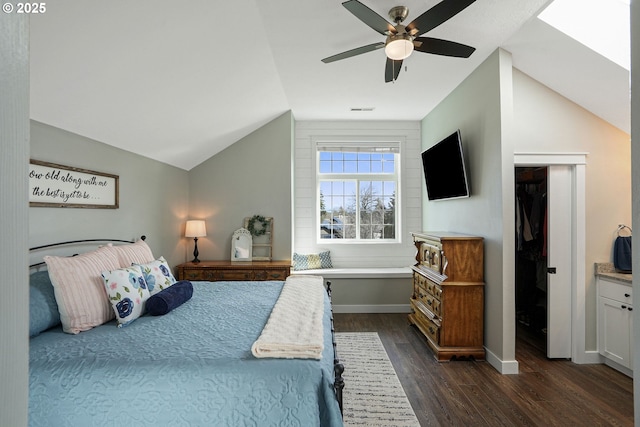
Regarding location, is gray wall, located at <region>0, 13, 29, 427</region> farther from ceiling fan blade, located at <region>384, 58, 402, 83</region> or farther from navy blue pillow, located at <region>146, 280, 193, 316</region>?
ceiling fan blade, located at <region>384, 58, 402, 83</region>

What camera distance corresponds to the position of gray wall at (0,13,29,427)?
453 mm

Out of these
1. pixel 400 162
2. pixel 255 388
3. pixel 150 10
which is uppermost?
pixel 150 10

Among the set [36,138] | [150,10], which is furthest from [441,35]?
[36,138]

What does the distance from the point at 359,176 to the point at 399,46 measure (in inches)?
129

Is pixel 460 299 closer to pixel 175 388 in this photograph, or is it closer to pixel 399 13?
pixel 399 13

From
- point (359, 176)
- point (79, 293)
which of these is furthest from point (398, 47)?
point (359, 176)

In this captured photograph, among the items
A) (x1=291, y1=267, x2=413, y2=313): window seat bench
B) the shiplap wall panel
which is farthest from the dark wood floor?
the shiplap wall panel

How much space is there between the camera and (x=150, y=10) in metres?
2.07

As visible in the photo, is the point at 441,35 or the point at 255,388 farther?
the point at 441,35

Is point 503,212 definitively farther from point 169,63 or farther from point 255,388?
point 169,63

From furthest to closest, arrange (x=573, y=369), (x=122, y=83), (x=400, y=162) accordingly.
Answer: (x=400, y=162) → (x=573, y=369) → (x=122, y=83)

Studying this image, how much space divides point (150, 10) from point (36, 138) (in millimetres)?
1172

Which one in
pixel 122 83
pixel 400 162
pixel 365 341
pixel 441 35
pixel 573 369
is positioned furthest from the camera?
pixel 400 162

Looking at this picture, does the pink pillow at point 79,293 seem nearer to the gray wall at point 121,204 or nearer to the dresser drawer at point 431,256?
the gray wall at point 121,204
